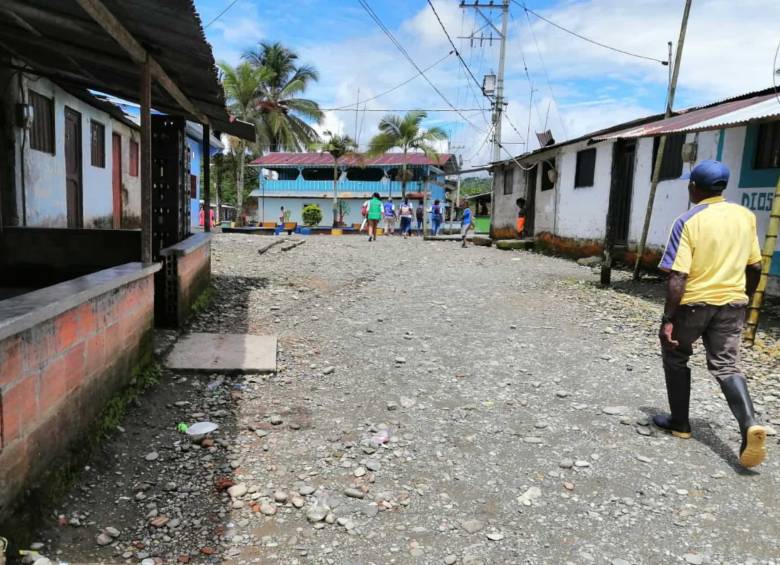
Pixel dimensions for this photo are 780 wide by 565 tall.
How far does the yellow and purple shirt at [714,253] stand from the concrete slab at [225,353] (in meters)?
3.41

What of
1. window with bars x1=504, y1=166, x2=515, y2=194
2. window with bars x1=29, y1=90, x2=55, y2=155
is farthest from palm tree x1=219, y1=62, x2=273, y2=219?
window with bars x1=29, y1=90, x2=55, y2=155

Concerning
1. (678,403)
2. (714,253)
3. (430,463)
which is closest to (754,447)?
(678,403)

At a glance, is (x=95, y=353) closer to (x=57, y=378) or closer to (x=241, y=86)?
(x=57, y=378)

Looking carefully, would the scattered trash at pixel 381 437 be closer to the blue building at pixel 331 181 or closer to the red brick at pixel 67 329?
the red brick at pixel 67 329

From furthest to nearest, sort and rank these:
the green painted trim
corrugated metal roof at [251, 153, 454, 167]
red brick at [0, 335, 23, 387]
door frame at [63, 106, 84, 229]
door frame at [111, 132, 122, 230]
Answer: corrugated metal roof at [251, 153, 454, 167]
door frame at [111, 132, 122, 230]
door frame at [63, 106, 84, 229]
the green painted trim
red brick at [0, 335, 23, 387]

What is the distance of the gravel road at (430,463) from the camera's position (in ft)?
9.09

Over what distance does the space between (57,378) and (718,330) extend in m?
3.97

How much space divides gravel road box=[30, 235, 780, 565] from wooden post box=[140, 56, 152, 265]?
1.19 meters

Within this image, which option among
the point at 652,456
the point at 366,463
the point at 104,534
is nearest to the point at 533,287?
the point at 652,456

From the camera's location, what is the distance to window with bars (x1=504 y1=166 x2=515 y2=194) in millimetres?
21469

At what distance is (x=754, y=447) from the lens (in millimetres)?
3426

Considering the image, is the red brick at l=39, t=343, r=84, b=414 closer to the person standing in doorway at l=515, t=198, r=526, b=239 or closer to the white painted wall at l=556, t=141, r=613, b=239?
the white painted wall at l=556, t=141, r=613, b=239

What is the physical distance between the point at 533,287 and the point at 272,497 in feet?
24.9

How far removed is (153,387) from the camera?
14.5ft
